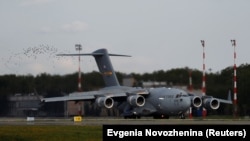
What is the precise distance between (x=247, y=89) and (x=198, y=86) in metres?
5.67

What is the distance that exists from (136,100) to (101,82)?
18646 mm

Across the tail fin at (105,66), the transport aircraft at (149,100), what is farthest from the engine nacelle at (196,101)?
the tail fin at (105,66)

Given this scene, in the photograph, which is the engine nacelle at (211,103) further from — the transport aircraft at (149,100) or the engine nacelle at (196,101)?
the engine nacelle at (196,101)

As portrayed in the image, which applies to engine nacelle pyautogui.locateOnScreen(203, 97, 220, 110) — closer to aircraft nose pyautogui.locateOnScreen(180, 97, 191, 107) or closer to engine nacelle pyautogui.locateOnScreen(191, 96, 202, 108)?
engine nacelle pyautogui.locateOnScreen(191, 96, 202, 108)

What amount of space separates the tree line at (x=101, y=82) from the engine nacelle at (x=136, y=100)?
604 inches

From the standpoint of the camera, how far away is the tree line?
261ft

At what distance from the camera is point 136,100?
2547 inches

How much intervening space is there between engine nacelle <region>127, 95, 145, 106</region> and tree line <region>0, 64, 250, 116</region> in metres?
15.3

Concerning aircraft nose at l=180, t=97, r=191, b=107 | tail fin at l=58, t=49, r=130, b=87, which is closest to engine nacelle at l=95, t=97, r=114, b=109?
aircraft nose at l=180, t=97, r=191, b=107

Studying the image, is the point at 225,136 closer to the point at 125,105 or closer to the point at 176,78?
the point at 125,105

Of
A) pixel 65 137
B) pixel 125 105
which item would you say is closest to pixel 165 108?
pixel 125 105

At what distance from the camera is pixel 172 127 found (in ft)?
62.0

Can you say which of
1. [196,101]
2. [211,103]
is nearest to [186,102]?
[196,101]

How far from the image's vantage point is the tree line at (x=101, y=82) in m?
79.4
